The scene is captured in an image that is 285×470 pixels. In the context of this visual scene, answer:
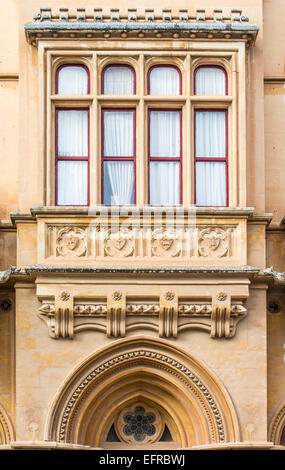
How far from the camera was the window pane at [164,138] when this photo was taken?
26984 millimetres

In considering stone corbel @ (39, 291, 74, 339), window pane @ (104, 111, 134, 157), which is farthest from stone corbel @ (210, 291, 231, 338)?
window pane @ (104, 111, 134, 157)

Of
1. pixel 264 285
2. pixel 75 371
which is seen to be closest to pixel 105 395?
pixel 75 371

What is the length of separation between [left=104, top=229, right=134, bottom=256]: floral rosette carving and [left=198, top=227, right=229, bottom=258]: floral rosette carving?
1258 millimetres

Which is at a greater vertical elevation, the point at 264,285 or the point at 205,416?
the point at 264,285

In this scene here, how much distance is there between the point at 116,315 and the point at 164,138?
3447mm

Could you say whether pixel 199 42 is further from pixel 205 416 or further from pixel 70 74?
pixel 205 416

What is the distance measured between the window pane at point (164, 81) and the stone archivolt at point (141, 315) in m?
3.80

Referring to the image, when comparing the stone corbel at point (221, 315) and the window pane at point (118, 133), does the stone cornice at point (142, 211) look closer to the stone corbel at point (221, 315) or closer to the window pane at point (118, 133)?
the window pane at point (118, 133)

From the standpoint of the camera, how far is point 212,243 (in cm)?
2633

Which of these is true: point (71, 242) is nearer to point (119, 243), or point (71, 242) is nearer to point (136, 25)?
point (119, 243)

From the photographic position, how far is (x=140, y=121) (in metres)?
26.8

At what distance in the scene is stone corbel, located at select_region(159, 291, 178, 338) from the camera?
26.1 metres

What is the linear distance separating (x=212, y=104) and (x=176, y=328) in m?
4.22
